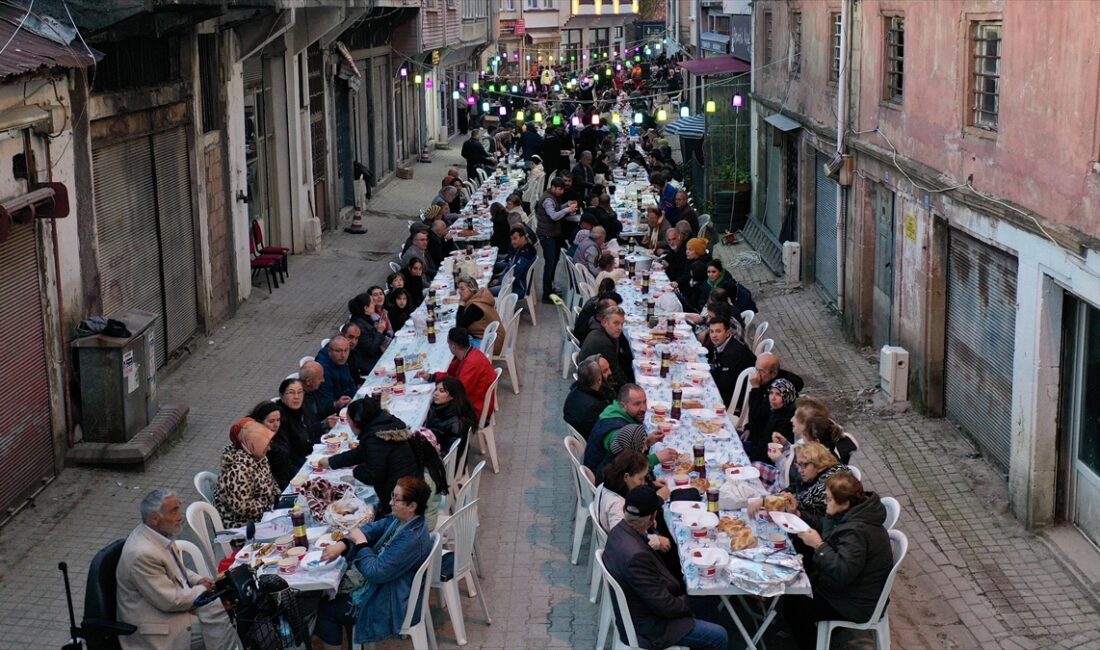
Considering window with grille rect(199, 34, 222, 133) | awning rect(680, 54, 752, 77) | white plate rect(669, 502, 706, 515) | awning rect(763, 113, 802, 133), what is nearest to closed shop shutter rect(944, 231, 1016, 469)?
white plate rect(669, 502, 706, 515)

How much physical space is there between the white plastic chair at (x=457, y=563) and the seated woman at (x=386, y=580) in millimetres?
519

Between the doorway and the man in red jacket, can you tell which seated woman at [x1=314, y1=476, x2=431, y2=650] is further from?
the doorway

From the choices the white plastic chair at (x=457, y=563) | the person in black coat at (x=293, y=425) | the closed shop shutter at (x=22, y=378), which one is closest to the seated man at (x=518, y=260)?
the closed shop shutter at (x=22, y=378)

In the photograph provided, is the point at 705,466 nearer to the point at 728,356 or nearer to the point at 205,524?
the point at 728,356

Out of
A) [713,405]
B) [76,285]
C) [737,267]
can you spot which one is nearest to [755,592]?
[713,405]

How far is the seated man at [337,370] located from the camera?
43.0 feet

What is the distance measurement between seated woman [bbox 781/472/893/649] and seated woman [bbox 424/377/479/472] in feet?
12.0

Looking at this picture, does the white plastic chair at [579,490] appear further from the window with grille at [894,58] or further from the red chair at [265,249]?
the red chair at [265,249]

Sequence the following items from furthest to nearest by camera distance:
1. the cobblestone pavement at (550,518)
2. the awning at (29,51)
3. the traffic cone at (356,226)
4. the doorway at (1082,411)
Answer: the traffic cone at (356,226) < the awning at (29,51) < the doorway at (1082,411) < the cobblestone pavement at (550,518)

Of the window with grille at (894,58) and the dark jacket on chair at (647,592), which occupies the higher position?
the window with grille at (894,58)

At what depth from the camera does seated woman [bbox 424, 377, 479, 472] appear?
11.7m

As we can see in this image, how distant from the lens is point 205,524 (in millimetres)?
9664

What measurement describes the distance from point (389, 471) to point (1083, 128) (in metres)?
5.65

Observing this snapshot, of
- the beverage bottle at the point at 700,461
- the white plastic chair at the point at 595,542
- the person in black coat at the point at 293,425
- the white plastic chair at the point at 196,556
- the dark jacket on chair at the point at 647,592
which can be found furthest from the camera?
the person in black coat at the point at 293,425
